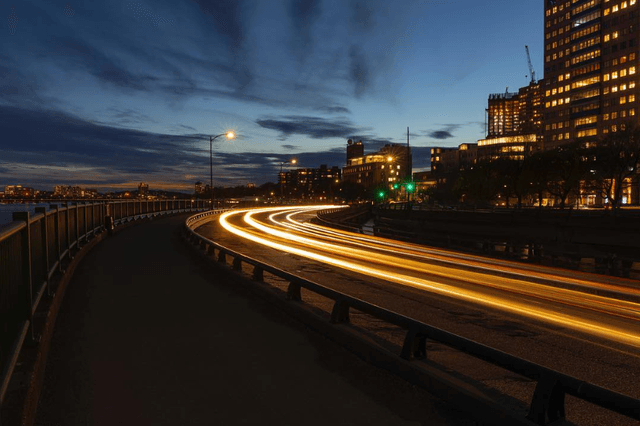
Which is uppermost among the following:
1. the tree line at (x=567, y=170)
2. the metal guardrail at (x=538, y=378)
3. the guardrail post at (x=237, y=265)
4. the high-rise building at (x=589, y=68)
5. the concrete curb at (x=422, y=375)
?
the high-rise building at (x=589, y=68)

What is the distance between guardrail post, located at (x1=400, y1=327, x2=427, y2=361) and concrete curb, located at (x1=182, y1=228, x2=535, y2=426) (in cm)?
11

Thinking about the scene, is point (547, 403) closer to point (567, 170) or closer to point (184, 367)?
point (184, 367)

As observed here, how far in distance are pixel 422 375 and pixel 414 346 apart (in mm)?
569

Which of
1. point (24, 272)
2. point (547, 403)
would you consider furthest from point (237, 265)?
point (547, 403)

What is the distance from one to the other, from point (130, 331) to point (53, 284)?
339 cm

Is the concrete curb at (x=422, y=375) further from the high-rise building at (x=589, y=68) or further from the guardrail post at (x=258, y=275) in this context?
the high-rise building at (x=589, y=68)

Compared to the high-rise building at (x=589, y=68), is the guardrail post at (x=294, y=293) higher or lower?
lower

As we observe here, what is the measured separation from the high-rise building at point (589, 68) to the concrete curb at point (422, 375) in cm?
13751

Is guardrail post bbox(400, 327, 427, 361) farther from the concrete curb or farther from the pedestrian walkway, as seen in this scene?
the pedestrian walkway

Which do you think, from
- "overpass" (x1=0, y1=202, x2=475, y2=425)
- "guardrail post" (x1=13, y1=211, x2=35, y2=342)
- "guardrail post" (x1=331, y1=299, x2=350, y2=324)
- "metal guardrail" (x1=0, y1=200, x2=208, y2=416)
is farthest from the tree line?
"guardrail post" (x1=13, y1=211, x2=35, y2=342)

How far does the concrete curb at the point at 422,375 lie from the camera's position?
4.80 meters

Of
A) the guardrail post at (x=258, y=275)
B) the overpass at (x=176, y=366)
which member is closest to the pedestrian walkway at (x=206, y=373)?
the overpass at (x=176, y=366)

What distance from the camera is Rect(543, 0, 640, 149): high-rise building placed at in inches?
5207

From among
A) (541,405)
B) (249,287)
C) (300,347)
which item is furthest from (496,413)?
Result: (249,287)
